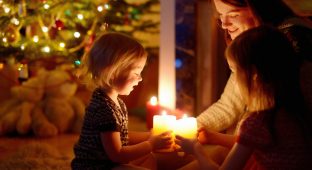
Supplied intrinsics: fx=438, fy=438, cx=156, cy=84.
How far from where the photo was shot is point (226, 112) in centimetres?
188

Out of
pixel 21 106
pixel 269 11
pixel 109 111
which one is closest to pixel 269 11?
pixel 269 11

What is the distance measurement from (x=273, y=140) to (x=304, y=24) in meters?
0.53

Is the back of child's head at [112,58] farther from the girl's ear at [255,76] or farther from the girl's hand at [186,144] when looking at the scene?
the girl's ear at [255,76]

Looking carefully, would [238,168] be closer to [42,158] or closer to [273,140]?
[273,140]

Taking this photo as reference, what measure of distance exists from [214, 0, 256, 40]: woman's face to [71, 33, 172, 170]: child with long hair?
1.29ft

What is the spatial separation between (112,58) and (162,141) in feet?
1.07

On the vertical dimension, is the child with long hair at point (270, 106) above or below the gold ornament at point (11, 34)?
below

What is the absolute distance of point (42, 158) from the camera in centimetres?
240

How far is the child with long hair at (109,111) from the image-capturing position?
140cm

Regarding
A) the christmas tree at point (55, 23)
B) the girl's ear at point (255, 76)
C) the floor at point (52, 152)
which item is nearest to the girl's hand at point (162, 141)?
the floor at point (52, 152)

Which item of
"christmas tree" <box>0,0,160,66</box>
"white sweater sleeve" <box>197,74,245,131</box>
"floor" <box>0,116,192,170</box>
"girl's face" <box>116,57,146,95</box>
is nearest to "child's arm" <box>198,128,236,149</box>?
"floor" <box>0,116,192,170</box>

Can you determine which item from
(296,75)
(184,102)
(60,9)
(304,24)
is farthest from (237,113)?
(60,9)

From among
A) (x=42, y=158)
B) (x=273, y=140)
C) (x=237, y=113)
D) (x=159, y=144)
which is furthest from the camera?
(x=42, y=158)

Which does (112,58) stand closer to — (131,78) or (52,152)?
(131,78)
